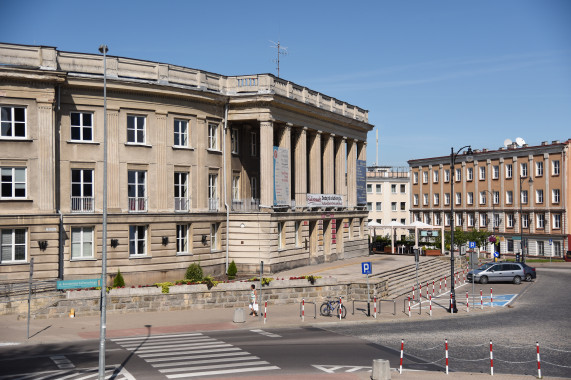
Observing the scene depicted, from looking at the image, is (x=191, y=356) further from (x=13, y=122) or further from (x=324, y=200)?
(x=324, y=200)

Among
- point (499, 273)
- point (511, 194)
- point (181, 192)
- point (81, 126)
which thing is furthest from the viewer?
point (511, 194)

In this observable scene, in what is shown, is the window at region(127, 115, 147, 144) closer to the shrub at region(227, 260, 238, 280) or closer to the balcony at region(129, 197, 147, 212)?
the balcony at region(129, 197, 147, 212)

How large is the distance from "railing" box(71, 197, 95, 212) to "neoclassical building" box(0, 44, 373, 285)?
0.09 meters

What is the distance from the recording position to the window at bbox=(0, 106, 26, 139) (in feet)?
112

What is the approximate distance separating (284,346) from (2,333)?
12.2 m

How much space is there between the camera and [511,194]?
8469 centimetres

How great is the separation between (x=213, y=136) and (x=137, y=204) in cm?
847

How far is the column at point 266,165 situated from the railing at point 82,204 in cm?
1272

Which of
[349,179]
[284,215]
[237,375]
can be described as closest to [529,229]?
[349,179]

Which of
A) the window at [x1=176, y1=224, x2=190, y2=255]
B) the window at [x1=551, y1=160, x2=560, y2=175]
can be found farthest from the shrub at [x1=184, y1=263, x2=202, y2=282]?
the window at [x1=551, y1=160, x2=560, y2=175]

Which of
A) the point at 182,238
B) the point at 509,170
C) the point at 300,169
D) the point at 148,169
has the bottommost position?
the point at 182,238

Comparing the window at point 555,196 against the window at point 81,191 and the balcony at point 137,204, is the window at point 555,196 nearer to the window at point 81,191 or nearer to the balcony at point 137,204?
the balcony at point 137,204

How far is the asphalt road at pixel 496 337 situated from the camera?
21406 millimetres

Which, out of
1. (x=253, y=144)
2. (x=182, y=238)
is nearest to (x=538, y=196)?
(x=253, y=144)
